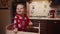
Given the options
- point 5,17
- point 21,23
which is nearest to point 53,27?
point 21,23

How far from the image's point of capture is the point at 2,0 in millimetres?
2312

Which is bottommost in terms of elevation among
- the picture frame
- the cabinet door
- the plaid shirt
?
the cabinet door

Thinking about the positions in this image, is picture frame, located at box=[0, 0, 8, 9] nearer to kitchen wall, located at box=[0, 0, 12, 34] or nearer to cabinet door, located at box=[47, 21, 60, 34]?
kitchen wall, located at box=[0, 0, 12, 34]

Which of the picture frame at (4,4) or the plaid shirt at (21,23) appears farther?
the picture frame at (4,4)

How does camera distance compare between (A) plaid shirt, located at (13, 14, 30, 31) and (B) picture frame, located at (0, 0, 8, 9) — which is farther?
(B) picture frame, located at (0, 0, 8, 9)

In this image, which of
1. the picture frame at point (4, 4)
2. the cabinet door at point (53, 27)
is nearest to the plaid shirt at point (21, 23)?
the cabinet door at point (53, 27)

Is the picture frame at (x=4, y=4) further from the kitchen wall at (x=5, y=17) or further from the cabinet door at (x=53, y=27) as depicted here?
the cabinet door at (x=53, y=27)

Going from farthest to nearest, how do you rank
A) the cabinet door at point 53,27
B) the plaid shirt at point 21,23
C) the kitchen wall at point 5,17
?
1. the kitchen wall at point 5,17
2. the cabinet door at point 53,27
3. the plaid shirt at point 21,23

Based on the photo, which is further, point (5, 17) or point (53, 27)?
point (5, 17)

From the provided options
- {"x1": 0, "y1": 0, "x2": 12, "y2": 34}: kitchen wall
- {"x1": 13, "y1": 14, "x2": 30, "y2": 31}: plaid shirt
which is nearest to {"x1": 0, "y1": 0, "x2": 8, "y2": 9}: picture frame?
{"x1": 0, "y1": 0, "x2": 12, "y2": 34}: kitchen wall

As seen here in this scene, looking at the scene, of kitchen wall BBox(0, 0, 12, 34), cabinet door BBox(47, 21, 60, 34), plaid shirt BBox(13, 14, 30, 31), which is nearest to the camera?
plaid shirt BBox(13, 14, 30, 31)

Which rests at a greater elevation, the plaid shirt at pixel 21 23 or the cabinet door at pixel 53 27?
the plaid shirt at pixel 21 23

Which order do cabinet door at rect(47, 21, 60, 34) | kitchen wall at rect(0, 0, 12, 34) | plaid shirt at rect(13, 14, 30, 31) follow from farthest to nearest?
kitchen wall at rect(0, 0, 12, 34) < cabinet door at rect(47, 21, 60, 34) < plaid shirt at rect(13, 14, 30, 31)

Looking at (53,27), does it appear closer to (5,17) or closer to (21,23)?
(21,23)
